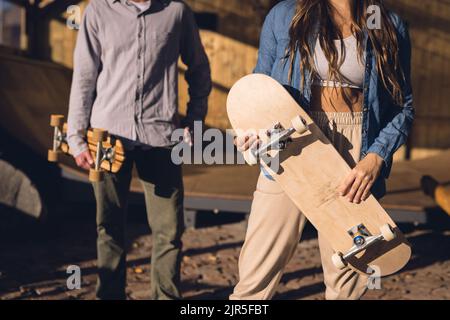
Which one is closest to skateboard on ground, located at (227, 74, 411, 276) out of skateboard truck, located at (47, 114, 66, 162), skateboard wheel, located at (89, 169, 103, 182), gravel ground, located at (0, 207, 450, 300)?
skateboard wheel, located at (89, 169, 103, 182)

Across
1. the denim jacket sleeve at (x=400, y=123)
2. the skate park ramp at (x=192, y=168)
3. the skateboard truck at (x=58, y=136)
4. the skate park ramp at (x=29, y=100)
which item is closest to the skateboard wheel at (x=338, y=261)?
the denim jacket sleeve at (x=400, y=123)

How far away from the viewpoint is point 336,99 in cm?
290

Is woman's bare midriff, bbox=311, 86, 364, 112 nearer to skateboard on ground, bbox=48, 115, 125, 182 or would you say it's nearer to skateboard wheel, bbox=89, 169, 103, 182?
skateboard on ground, bbox=48, 115, 125, 182

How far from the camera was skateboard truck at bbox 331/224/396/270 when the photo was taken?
2.79 m

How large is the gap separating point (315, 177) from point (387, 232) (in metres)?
0.38

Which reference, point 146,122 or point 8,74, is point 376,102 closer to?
point 146,122

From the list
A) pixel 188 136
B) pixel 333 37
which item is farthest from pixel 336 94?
pixel 188 136

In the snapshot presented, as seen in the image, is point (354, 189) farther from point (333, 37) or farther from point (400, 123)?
point (333, 37)

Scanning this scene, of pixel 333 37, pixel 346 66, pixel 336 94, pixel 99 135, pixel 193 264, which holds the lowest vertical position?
pixel 193 264

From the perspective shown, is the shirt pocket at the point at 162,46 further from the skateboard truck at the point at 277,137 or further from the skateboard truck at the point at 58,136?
the skateboard truck at the point at 277,137

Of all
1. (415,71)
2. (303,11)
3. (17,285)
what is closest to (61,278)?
(17,285)

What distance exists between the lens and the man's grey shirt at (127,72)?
381 cm

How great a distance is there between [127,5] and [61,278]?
99.3 inches

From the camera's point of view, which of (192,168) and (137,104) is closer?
(137,104)
